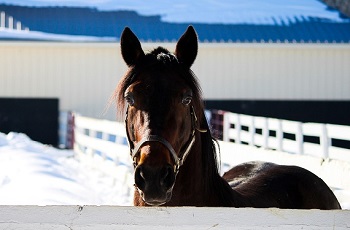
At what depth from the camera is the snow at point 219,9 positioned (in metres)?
30.8

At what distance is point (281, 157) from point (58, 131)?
61.1 ft

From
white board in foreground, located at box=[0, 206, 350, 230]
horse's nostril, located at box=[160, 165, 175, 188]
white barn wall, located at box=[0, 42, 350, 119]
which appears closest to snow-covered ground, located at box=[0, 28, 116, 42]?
white barn wall, located at box=[0, 42, 350, 119]

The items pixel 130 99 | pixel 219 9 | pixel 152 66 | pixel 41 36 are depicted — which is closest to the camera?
pixel 130 99

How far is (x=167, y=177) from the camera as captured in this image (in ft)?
13.5

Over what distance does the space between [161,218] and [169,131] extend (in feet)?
4.59

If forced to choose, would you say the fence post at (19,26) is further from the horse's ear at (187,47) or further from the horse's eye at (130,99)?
the horse's eye at (130,99)

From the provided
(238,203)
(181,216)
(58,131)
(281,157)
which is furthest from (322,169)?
(58,131)

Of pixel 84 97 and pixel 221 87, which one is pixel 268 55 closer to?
pixel 221 87

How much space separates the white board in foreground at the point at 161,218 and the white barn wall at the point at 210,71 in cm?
2465

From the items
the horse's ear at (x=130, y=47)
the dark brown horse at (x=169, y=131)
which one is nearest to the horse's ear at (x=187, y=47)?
the dark brown horse at (x=169, y=131)

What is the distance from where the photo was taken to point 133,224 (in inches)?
120

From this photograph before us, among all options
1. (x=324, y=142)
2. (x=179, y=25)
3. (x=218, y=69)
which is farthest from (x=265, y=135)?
(x=179, y=25)

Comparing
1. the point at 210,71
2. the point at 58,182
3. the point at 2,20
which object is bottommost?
the point at 58,182

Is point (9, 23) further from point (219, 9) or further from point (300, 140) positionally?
point (300, 140)
